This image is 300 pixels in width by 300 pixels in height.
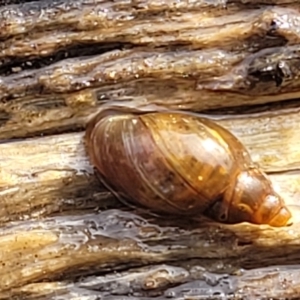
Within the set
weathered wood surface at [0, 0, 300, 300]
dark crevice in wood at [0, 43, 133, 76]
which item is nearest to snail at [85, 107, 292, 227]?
weathered wood surface at [0, 0, 300, 300]

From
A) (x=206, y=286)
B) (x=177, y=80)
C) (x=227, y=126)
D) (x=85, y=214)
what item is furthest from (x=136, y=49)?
(x=206, y=286)

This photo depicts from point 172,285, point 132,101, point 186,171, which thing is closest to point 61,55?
point 132,101

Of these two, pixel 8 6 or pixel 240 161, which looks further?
pixel 8 6

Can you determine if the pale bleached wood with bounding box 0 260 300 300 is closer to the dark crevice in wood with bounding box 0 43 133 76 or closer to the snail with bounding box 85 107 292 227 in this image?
the snail with bounding box 85 107 292 227

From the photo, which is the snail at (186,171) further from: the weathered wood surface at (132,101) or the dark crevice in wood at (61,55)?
the dark crevice in wood at (61,55)

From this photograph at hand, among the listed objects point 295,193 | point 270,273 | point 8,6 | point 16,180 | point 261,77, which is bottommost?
point 270,273

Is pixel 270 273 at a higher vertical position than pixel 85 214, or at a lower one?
lower

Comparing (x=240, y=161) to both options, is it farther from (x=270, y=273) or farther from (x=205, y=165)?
(x=270, y=273)

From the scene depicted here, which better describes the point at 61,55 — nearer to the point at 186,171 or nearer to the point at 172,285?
the point at 186,171
